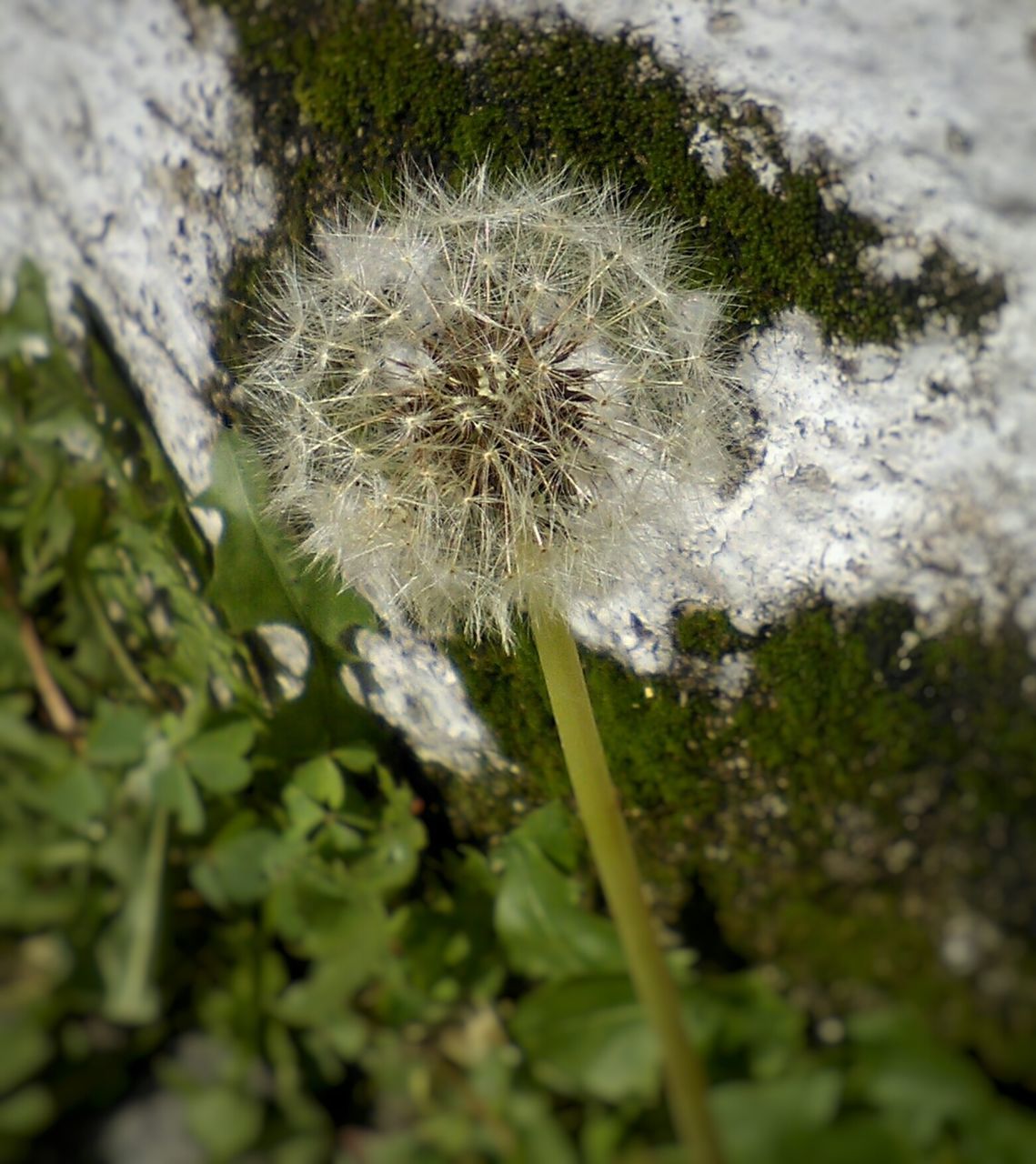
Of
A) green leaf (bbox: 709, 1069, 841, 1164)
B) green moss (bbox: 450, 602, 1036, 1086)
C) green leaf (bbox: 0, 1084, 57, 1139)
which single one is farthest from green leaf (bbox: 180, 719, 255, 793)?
green leaf (bbox: 709, 1069, 841, 1164)

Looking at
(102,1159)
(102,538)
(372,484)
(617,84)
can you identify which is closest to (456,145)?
(617,84)

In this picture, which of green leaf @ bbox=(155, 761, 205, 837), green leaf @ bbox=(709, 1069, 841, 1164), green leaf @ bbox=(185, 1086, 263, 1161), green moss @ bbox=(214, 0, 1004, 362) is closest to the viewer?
green leaf @ bbox=(709, 1069, 841, 1164)

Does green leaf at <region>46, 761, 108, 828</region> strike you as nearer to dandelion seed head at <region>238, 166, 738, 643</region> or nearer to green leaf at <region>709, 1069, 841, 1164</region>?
dandelion seed head at <region>238, 166, 738, 643</region>

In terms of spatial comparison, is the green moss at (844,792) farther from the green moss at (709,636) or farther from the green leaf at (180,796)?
the green leaf at (180,796)

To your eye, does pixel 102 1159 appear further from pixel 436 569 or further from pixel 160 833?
pixel 436 569

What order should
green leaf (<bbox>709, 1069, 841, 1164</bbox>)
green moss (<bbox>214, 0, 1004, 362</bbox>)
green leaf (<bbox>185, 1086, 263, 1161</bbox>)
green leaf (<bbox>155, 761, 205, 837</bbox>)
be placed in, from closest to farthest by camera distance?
green leaf (<bbox>709, 1069, 841, 1164</bbox>) → green moss (<bbox>214, 0, 1004, 362</bbox>) → green leaf (<bbox>185, 1086, 263, 1161</bbox>) → green leaf (<bbox>155, 761, 205, 837</bbox>)

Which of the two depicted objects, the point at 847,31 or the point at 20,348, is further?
the point at 20,348
